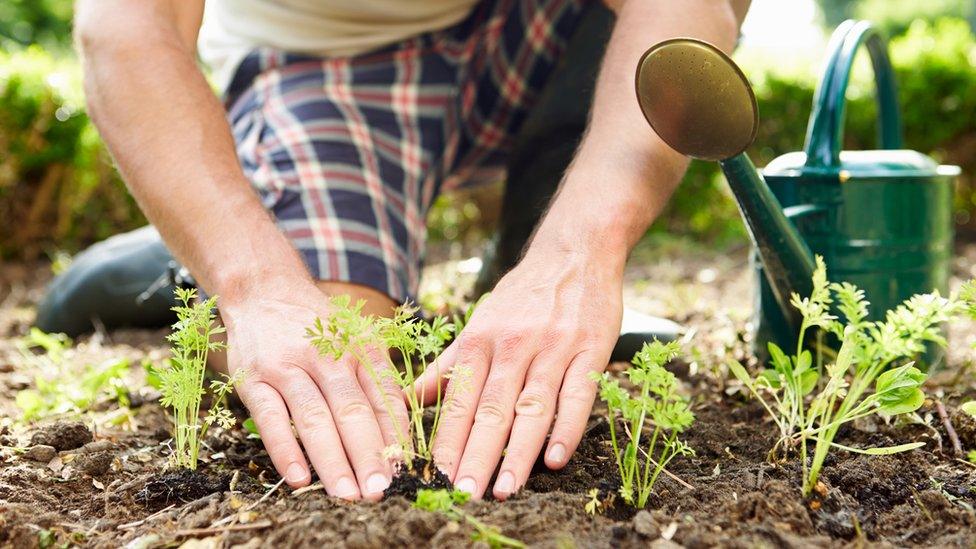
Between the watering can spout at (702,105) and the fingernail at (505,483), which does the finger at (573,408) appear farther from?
the watering can spout at (702,105)

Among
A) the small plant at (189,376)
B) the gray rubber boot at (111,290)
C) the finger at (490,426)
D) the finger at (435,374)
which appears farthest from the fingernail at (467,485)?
the gray rubber boot at (111,290)

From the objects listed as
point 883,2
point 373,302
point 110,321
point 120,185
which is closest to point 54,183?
point 120,185

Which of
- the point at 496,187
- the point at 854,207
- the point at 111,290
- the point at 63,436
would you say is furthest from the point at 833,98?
the point at 496,187

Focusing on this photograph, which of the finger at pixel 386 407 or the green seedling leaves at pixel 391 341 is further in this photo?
the finger at pixel 386 407

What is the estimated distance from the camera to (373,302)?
8.25 ft

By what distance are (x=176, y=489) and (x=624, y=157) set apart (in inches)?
44.5

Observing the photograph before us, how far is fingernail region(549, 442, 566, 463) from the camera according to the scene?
1453 millimetres

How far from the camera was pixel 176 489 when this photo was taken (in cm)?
152

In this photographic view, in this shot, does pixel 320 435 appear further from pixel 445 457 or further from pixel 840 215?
pixel 840 215

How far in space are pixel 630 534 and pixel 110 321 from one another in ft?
8.82

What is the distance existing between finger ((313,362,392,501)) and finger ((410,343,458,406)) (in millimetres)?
94

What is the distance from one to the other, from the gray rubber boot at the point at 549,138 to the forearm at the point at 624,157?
58cm

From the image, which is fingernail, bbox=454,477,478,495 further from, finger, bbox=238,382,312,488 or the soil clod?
the soil clod

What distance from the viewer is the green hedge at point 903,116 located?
5742mm
